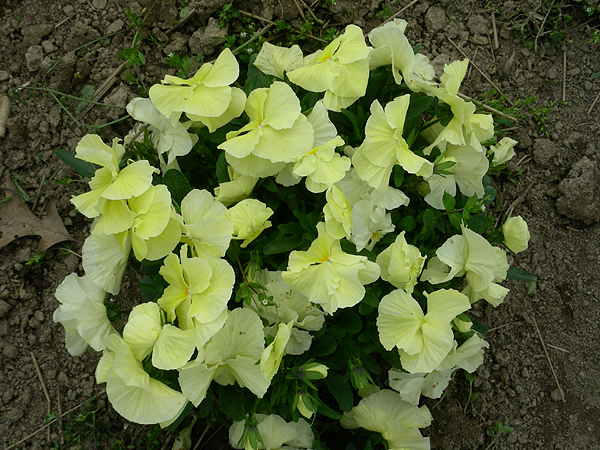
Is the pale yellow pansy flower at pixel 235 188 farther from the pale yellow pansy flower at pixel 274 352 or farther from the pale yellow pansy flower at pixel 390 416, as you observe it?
the pale yellow pansy flower at pixel 390 416

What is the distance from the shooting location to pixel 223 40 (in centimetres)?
232

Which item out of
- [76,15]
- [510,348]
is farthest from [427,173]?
[76,15]

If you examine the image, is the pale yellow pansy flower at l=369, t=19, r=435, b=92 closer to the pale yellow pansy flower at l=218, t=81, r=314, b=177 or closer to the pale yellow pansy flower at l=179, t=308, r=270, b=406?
the pale yellow pansy flower at l=218, t=81, r=314, b=177

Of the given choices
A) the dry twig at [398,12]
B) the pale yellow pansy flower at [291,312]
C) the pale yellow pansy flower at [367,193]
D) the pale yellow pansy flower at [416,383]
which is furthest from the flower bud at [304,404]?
the dry twig at [398,12]

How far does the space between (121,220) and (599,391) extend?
2137 mm

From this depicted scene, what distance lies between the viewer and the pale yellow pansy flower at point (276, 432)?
1.62 meters

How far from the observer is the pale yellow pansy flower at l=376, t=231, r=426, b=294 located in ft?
4.64

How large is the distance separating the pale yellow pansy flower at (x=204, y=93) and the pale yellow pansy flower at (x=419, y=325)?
708mm

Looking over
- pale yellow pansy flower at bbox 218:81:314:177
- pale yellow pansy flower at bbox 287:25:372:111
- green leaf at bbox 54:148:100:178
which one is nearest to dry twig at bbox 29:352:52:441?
green leaf at bbox 54:148:100:178

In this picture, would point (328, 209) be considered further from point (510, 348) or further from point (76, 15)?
point (76, 15)

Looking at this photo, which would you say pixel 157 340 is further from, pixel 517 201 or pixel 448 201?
pixel 517 201

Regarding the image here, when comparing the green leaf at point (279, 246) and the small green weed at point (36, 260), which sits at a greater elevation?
the green leaf at point (279, 246)

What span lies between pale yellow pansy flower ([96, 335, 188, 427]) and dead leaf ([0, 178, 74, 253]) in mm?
1120

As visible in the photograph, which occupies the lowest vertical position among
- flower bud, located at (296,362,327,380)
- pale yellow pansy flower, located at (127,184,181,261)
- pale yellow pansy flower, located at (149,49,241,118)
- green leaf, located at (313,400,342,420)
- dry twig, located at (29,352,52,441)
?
dry twig, located at (29,352,52,441)
